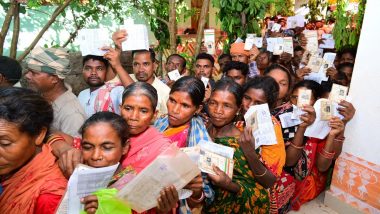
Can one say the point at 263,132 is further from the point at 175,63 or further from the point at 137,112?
the point at 175,63

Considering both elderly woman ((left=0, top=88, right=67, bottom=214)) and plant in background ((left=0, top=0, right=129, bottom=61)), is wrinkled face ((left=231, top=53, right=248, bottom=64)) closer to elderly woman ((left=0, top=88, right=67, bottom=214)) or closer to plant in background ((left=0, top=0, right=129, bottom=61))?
plant in background ((left=0, top=0, right=129, bottom=61))

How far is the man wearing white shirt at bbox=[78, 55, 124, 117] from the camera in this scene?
9.61ft

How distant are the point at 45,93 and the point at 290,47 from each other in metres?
3.54

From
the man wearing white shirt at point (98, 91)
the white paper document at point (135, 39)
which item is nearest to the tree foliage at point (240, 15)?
the white paper document at point (135, 39)

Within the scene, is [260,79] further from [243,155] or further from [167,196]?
[167,196]

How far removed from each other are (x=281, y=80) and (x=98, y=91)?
1936 mm

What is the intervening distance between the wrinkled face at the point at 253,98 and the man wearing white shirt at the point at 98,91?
47.7 inches

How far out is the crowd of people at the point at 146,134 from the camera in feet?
4.55

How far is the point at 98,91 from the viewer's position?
3088 millimetres

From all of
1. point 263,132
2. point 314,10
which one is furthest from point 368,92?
point 314,10

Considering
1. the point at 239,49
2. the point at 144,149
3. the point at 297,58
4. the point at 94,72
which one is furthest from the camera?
the point at 297,58

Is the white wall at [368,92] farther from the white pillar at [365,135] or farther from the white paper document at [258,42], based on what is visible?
the white paper document at [258,42]

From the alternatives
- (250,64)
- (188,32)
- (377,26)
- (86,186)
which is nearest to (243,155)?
(86,186)

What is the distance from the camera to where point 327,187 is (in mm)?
3291
